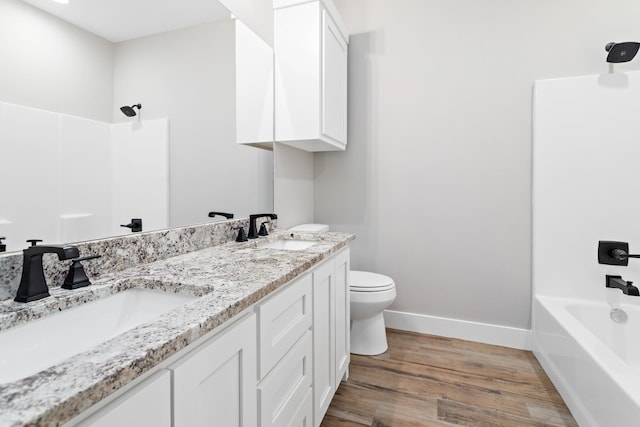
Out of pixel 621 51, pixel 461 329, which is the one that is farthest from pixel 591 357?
pixel 621 51

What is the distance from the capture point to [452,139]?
7.87ft

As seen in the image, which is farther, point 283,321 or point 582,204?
point 582,204

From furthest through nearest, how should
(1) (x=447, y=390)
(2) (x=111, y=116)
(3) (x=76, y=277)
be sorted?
(1) (x=447, y=390) → (2) (x=111, y=116) → (3) (x=76, y=277)

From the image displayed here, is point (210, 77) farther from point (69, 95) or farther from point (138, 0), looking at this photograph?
point (69, 95)

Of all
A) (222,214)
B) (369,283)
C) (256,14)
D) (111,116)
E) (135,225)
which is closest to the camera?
(111,116)

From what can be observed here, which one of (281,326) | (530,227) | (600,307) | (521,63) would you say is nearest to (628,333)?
(600,307)

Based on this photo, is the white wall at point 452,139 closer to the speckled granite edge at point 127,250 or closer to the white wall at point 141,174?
the speckled granite edge at point 127,250

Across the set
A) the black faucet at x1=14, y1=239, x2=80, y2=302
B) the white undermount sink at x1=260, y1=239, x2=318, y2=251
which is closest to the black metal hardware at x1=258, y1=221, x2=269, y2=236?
the white undermount sink at x1=260, y1=239, x2=318, y2=251

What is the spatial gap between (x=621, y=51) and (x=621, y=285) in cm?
137

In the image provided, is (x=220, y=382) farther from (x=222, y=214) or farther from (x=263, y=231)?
(x=263, y=231)

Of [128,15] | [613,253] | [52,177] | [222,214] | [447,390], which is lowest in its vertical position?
[447,390]

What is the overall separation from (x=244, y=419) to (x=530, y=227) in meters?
2.21

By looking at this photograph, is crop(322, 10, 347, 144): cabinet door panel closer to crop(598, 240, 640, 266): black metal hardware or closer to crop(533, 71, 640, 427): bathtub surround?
crop(533, 71, 640, 427): bathtub surround

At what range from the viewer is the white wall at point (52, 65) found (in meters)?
0.81
